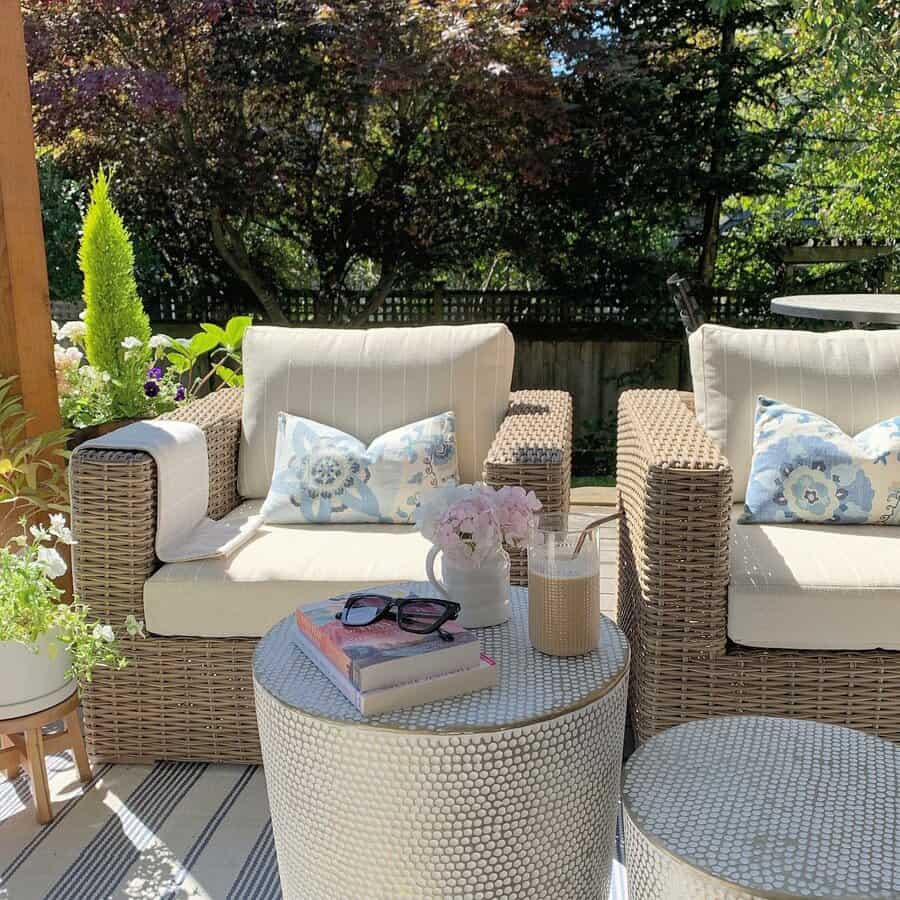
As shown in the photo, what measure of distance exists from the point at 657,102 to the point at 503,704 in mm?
4882

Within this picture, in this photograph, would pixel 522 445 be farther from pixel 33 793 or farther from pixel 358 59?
pixel 358 59

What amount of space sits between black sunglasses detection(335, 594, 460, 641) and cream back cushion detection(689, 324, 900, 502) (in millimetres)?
1283

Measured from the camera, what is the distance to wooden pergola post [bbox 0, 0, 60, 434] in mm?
2596

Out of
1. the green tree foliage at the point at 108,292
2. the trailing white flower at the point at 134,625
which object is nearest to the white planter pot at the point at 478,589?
the trailing white flower at the point at 134,625

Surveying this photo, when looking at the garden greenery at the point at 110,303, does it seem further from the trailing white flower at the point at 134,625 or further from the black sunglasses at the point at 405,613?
the black sunglasses at the point at 405,613

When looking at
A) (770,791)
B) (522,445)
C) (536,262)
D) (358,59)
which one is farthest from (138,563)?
(536,262)

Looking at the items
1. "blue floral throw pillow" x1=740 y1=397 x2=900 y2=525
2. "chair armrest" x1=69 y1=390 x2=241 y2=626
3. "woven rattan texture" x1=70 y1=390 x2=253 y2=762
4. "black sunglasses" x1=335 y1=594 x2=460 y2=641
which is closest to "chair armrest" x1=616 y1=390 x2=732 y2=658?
"blue floral throw pillow" x1=740 y1=397 x2=900 y2=525

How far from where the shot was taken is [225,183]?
5.46 m

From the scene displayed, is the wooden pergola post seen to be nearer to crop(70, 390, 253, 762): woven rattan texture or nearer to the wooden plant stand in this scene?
crop(70, 390, 253, 762): woven rattan texture

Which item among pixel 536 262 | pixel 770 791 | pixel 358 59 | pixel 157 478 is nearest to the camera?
pixel 770 791

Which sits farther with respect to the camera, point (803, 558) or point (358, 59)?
point (358, 59)

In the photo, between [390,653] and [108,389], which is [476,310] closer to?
[108,389]

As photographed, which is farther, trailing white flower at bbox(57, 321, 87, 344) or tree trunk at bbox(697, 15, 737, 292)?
tree trunk at bbox(697, 15, 737, 292)

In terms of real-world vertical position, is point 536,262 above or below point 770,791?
above
